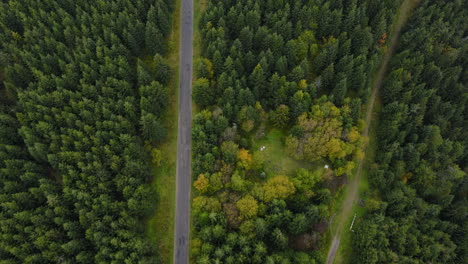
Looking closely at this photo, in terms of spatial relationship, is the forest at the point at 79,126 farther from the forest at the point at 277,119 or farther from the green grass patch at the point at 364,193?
the green grass patch at the point at 364,193

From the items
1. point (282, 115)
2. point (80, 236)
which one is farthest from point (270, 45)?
point (80, 236)

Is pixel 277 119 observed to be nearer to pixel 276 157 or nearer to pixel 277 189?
pixel 276 157

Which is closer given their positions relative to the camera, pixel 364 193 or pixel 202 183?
pixel 202 183

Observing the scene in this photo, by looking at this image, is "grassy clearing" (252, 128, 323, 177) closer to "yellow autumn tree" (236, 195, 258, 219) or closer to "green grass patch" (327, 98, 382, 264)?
"yellow autumn tree" (236, 195, 258, 219)

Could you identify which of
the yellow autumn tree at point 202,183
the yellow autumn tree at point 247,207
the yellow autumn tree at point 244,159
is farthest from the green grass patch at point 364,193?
the yellow autumn tree at point 202,183

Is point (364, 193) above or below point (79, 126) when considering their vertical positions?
below

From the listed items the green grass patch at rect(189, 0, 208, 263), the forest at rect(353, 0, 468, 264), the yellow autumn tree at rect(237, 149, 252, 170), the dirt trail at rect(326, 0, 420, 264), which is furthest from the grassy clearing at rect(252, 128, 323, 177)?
the green grass patch at rect(189, 0, 208, 263)

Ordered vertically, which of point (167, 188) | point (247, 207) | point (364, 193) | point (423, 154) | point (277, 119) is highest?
point (277, 119)

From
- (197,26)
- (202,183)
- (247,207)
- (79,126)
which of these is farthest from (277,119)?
(79,126)
